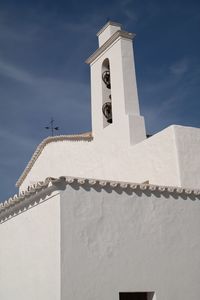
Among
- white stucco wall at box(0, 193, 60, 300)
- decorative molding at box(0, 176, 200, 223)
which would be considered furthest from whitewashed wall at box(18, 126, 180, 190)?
white stucco wall at box(0, 193, 60, 300)

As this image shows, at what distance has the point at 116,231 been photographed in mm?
7484

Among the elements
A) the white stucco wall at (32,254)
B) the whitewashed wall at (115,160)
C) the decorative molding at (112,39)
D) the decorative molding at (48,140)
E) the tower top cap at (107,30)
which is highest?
the tower top cap at (107,30)

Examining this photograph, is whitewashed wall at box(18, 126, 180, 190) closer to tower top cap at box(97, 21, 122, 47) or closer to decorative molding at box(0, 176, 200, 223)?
decorative molding at box(0, 176, 200, 223)

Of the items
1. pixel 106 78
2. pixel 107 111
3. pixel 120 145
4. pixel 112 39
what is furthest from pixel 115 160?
pixel 112 39

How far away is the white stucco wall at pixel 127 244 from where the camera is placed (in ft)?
22.8

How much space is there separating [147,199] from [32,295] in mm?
2882

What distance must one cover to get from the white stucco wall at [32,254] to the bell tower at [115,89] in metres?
3.97

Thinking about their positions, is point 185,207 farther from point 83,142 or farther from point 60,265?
point 83,142

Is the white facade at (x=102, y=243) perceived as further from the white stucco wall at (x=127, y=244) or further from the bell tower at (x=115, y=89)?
the bell tower at (x=115, y=89)

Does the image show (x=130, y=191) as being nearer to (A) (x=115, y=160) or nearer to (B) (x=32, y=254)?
(B) (x=32, y=254)

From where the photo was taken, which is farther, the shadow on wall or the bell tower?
the bell tower

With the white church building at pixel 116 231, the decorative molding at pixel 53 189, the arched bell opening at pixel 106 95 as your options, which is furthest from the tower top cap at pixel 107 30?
the decorative molding at pixel 53 189

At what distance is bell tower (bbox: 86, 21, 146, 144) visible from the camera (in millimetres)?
11156

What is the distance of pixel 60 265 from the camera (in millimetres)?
6711
